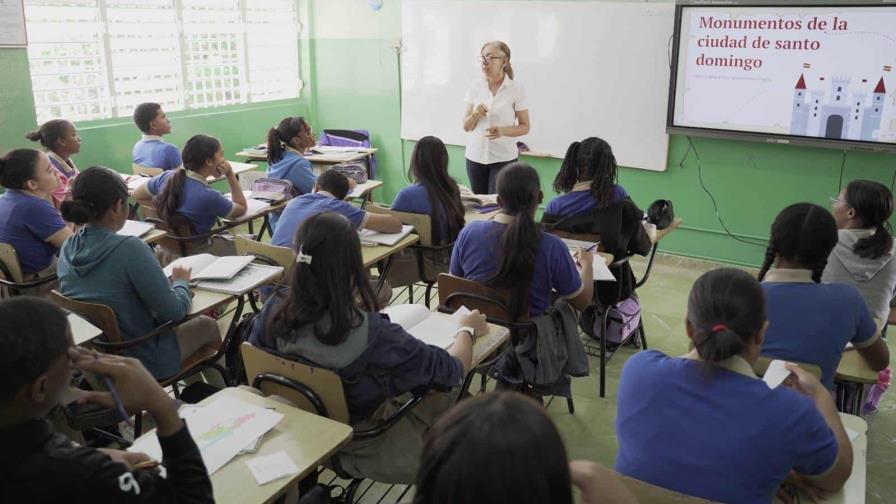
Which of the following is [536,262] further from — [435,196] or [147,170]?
[147,170]

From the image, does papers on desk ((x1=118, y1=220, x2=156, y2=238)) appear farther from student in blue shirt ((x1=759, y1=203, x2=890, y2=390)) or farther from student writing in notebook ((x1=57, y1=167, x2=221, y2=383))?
student in blue shirt ((x1=759, y1=203, x2=890, y2=390))

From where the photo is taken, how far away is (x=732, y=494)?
142 centimetres

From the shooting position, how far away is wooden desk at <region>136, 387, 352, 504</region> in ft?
4.94

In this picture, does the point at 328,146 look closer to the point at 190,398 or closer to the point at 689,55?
the point at 689,55

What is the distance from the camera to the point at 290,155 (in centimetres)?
451

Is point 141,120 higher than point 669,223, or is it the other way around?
point 141,120

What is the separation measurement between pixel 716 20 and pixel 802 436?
164 inches

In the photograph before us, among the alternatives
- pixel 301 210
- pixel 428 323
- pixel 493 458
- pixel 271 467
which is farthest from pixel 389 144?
pixel 493 458

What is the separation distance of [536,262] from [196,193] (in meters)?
2.00

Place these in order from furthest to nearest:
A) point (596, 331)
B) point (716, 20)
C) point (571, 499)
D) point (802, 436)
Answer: point (716, 20), point (596, 331), point (802, 436), point (571, 499)

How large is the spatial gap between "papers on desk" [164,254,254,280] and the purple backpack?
5.81ft

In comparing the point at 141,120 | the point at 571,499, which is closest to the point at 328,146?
the point at 141,120

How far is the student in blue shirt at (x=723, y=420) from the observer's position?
1.41 meters

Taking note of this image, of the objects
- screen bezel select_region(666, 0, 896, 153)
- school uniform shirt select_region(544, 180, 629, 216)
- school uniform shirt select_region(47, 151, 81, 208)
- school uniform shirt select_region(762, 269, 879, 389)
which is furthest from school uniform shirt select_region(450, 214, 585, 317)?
screen bezel select_region(666, 0, 896, 153)
